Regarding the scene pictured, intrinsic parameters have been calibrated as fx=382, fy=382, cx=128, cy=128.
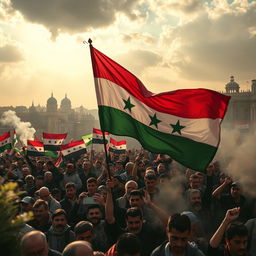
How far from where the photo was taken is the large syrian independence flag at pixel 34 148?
16.6 metres

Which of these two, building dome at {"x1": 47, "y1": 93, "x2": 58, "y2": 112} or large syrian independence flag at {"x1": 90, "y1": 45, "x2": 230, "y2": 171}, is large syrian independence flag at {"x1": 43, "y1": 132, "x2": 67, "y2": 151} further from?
Result: building dome at {"x1": 47, "y1": 93, "x2": 58, "y2": 112}

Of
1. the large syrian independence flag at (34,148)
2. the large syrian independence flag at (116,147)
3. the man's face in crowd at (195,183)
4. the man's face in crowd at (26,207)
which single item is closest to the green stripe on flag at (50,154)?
the large syrian independence flag at (34,148)

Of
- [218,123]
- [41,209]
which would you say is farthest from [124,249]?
[218,123]

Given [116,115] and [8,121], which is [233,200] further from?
[8,121]

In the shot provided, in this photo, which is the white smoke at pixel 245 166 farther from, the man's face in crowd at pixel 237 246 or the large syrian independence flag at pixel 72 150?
the large syrian independence flag at pixel 72 150

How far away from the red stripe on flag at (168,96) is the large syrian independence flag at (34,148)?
438 inches

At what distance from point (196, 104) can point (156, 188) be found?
5.44 feet

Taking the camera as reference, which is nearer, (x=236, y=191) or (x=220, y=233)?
(x=220, y=233)

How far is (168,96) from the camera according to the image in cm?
632

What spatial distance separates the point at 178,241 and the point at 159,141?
8.07 feet

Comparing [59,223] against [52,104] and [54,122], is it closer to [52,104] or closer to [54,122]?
[54,122]

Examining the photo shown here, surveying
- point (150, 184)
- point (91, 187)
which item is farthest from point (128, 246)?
point (91, 187)

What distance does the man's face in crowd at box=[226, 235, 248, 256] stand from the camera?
3891 millimetres

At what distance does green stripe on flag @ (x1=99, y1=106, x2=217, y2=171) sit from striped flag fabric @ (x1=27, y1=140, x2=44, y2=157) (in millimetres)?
11232
